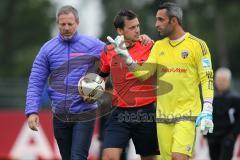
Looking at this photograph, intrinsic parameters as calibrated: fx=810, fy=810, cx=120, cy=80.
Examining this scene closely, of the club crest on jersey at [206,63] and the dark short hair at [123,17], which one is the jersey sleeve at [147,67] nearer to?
the dark short hair at [123,17]

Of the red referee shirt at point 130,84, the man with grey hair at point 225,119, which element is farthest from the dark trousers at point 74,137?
the man with grey hair at point 225,119

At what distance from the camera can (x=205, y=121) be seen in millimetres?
9758

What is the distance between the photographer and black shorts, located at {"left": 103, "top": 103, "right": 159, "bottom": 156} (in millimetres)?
10547

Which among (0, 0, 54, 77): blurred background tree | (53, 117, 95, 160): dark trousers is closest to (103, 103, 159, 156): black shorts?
(53, 117, 95, 160): dark trousers

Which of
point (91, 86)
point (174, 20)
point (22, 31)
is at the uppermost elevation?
point (22, 31)

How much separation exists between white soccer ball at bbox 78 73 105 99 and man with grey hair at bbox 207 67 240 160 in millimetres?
4448

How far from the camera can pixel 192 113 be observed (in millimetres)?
10148

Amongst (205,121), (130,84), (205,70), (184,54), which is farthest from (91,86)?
(205,121)

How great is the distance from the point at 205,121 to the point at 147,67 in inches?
46.0

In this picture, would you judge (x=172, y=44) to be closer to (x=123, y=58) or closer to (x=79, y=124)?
(x=123, y=58)

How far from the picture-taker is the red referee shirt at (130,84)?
10594mm

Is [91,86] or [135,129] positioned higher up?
[91,86]

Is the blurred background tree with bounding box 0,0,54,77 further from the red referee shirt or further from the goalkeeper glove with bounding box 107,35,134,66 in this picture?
the goalkeeper glove with bounding box 107,35,134,66

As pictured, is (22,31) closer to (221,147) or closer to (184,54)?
(221,147)
